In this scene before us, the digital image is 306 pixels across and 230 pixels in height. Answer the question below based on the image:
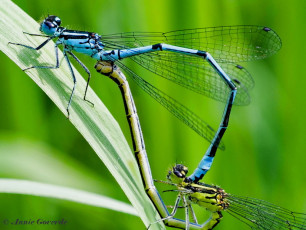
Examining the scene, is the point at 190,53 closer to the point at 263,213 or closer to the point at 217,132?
the point at 217,132

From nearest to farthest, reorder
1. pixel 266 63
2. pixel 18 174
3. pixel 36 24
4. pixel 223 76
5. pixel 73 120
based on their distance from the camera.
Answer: pixel 73 120 → pixel 36 24 → pixel 18 174 → pixel 223 76 → pixel 266 63

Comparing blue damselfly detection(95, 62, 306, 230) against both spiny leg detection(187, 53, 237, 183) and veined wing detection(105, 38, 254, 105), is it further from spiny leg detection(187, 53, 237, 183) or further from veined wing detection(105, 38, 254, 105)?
veined wing detection(105, 38, 254, 105)

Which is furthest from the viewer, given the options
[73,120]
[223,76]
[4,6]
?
[223,76]

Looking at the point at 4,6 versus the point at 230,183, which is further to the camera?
the point at 230,183

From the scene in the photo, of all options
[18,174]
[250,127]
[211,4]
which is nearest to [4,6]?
[18,174]

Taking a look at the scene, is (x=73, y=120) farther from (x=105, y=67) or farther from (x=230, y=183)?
(x=230, y=183)

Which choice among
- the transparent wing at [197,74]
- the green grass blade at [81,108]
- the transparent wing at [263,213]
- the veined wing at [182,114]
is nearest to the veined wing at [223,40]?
the transparent wing at [197,74]

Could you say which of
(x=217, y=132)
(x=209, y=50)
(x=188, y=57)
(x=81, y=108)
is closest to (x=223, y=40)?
(x=209, y=50)
